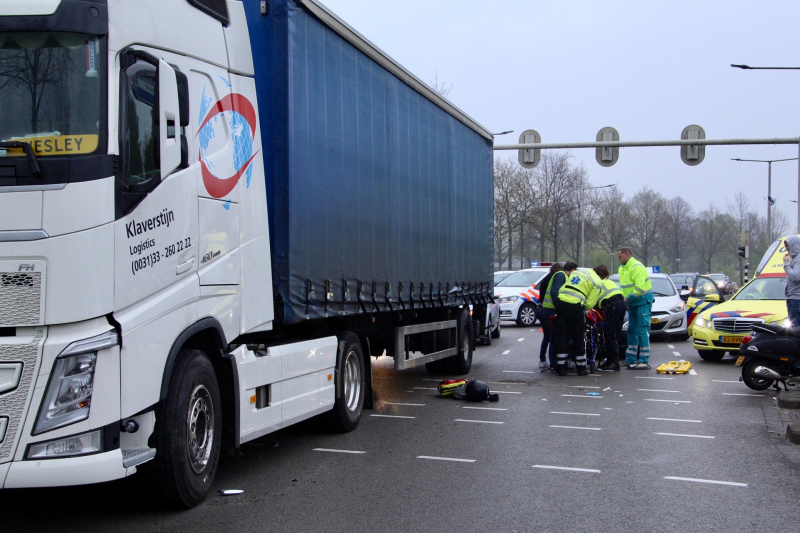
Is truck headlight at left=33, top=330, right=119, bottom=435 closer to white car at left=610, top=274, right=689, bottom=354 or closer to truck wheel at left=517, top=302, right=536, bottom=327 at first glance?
white car at left=610, top=274, right=689, bottom=354

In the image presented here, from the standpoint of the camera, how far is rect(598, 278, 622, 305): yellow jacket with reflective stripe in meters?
13.7

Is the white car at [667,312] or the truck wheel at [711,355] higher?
the white car at [667,312]

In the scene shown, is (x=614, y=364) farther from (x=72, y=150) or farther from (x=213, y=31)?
(x=72, y=150)

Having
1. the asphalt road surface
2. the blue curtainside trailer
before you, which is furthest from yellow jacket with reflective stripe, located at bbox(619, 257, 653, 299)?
the asphalt road surface

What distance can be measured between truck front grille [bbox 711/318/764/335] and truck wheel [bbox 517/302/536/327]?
363 inches

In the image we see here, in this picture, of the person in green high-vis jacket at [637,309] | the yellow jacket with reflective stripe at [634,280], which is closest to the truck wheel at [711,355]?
the person in green high-vis jacket at [637,309]

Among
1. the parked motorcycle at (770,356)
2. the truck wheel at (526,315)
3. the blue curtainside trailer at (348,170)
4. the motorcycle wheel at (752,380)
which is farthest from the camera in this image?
the truck wheel at (526,315)

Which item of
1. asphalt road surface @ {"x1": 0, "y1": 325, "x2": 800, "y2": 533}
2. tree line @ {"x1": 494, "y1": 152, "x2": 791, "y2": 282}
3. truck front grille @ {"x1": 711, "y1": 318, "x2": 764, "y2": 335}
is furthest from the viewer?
tree line @ {"x1": 494, "y1": 152, "x2": 791, "y2": 282}

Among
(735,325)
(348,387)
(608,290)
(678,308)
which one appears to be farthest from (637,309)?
(348,387)

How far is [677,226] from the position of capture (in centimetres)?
6612

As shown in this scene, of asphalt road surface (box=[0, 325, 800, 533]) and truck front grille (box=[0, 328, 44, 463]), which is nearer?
truck front grille (box=[0, 328, 44, 463])

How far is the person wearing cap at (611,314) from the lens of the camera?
1373 centimetres

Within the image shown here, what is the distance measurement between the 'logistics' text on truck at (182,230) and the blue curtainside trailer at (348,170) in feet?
0.08

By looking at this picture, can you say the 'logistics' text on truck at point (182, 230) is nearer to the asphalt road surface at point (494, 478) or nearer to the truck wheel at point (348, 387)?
the truck wheel at point (348, 387)
